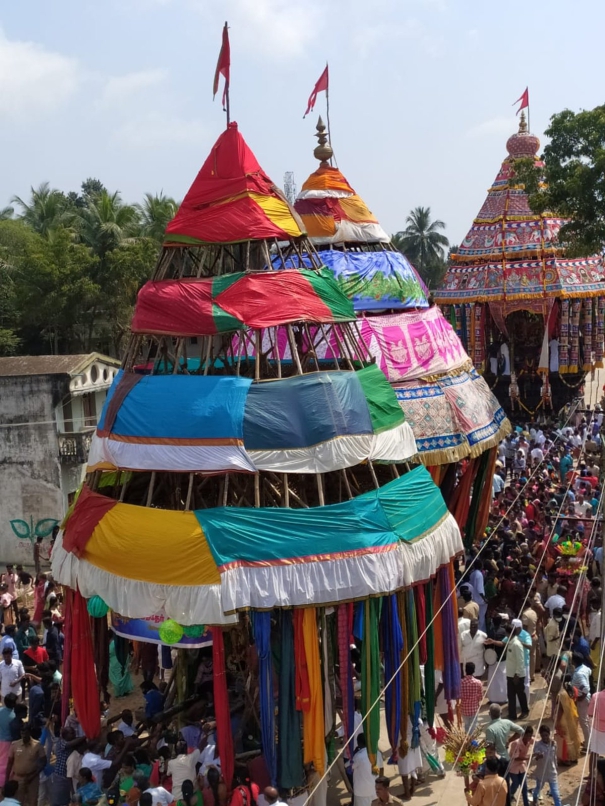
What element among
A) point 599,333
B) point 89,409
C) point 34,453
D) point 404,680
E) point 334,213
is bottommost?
point 404,680

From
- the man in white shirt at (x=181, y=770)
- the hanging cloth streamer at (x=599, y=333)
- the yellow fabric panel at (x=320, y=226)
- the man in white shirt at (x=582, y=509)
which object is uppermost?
the yellow fabric panel at (x=320, y=226)

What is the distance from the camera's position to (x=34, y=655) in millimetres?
12039

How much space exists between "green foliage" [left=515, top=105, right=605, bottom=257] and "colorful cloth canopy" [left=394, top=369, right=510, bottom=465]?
4.29m

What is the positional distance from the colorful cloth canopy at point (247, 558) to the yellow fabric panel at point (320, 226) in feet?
24.2

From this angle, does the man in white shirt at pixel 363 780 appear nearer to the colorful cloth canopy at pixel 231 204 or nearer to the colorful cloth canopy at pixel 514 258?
the colorful cloth canopy at pixel 231 204

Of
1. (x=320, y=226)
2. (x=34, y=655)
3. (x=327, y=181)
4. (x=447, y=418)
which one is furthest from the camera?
(x=327, y=181)

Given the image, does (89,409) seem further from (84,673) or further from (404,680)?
(404,680)

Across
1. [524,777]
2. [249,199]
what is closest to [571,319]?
[249,199]

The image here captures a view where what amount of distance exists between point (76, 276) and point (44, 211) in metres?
7.27

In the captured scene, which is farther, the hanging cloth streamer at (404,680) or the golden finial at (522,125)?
the golden finial at (522,125)

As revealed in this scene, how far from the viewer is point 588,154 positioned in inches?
693

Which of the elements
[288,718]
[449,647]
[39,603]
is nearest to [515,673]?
[449,647]

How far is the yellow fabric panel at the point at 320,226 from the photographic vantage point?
634 inches

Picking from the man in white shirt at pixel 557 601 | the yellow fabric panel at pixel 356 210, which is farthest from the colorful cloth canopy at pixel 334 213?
the man in white shirt at pixel 557 601
